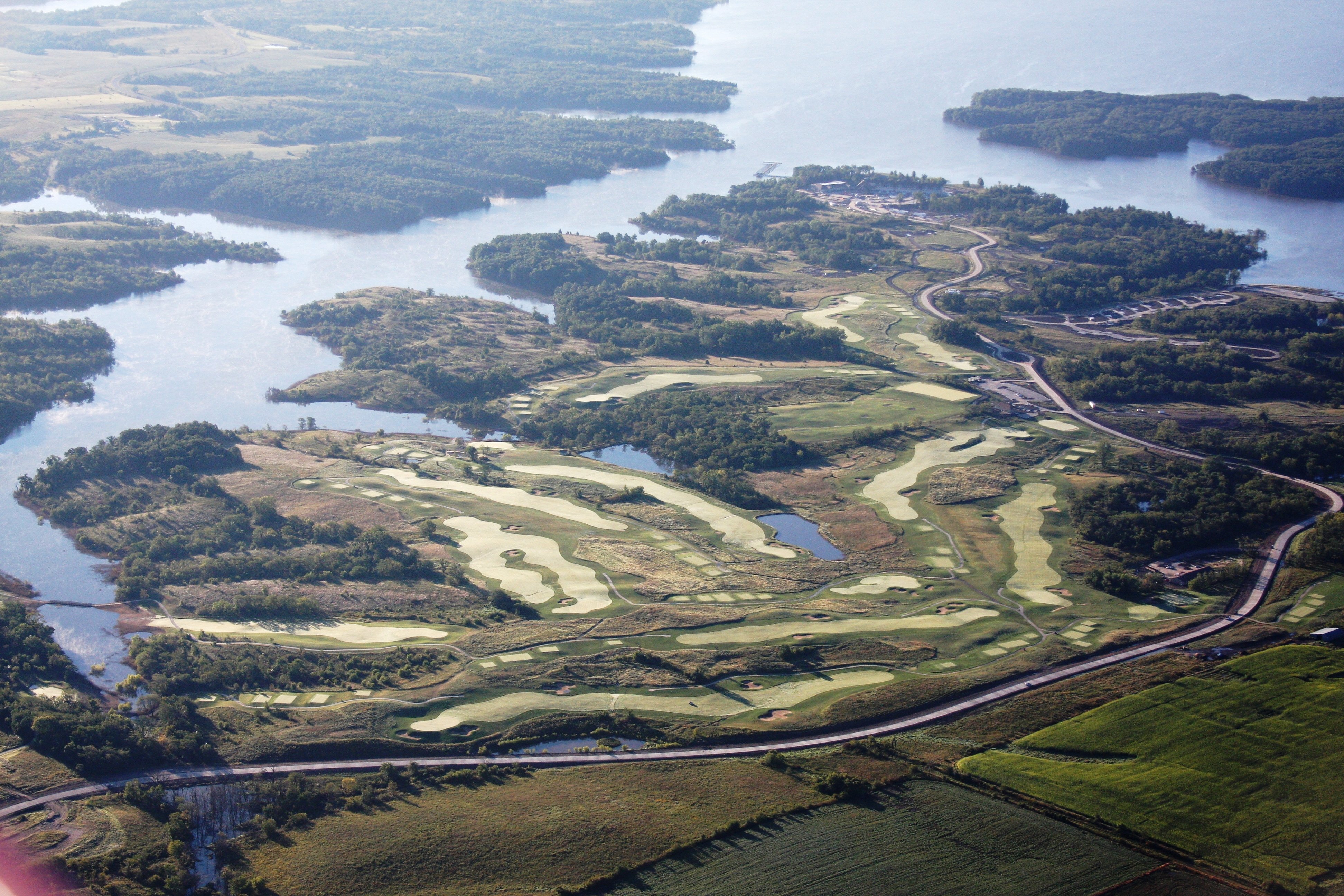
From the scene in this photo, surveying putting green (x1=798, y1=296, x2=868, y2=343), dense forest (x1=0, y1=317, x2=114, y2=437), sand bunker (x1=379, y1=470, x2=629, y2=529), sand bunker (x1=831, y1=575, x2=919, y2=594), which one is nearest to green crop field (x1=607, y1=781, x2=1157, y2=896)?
sand bunker (x1=831, y1=575, x2=919, y2=594)

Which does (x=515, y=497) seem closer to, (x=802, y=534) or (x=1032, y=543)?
(x=802, y=534)

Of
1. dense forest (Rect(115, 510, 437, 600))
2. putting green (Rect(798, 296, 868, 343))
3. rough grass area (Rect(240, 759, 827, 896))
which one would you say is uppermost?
putting green (Rect(798, 296, 868, 343))

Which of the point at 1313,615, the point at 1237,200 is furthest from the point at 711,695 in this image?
the point at 1237,200

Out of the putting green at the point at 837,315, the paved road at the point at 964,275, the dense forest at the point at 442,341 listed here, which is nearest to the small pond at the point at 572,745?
the dense forest at the point at 442,341

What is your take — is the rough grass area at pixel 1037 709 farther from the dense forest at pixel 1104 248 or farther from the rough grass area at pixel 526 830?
the dense forest at pixel 1104 248

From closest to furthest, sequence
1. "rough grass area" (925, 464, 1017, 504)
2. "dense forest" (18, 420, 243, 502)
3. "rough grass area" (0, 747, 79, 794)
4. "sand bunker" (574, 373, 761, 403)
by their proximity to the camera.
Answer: "rough grass area" (0, 747, 79, 794), "rough grass area" (925, 464, 1017, 504), "dense forest" (18, 420, 243, 502), "sand bunker" (574, 373, 761, 403)

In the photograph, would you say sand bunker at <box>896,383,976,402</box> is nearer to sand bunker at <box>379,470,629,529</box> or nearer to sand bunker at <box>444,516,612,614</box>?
sand bunker at <box>379,470,629,529</box>
